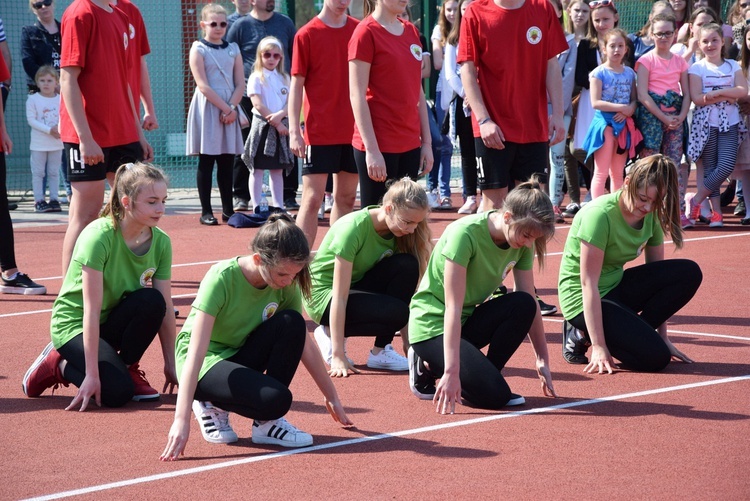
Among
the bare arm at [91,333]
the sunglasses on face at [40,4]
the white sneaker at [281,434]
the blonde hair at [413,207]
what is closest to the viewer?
the white sneaker at [281,434]

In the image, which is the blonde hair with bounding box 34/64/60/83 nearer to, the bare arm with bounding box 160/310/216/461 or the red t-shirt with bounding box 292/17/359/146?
the red t-shirt with bounding box 292/17/359/146

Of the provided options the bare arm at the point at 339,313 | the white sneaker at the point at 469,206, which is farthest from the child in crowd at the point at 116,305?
the white sneaker at the point at 469,206

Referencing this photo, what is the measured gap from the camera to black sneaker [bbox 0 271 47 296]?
25.0ft

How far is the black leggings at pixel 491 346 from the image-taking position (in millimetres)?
4734

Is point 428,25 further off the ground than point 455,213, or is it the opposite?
point 428,25

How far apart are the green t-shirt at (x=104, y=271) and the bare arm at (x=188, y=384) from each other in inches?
33.0

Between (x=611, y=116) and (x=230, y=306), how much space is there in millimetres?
6452

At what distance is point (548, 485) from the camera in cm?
380

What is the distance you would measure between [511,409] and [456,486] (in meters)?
1.06

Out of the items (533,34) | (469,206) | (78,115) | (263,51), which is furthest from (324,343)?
(263,51)

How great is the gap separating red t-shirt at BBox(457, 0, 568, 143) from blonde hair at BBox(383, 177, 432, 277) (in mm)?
1235

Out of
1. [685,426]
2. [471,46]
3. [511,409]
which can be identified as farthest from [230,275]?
[471,46]

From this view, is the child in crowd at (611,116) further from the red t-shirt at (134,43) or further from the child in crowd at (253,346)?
the child in crowd at (253,346)

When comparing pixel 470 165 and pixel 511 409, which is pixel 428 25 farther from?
pixel 511 409
